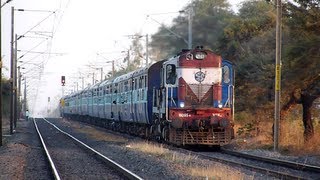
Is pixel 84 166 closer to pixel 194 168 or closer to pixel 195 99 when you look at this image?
pixel 194 168

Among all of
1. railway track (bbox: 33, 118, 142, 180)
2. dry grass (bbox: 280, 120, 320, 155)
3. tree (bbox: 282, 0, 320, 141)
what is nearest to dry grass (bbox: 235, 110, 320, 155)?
dry grass (bbox: 280, 120, 320, 155)

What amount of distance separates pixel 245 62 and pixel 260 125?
418 centimetres

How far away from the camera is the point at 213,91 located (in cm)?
2342

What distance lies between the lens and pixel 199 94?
924 inches

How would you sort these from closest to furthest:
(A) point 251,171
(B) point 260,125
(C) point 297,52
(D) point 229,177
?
(D) point 229,177 → (A) point 251,171 → (C) point 297,52 → (B) point 260,125

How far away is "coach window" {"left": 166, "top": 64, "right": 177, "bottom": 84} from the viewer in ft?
77.4

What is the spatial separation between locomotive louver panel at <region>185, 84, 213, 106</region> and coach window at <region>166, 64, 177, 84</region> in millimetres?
727

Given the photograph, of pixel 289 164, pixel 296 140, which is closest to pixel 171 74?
pixel 296 140

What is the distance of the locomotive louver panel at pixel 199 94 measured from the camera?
23359 millimetres

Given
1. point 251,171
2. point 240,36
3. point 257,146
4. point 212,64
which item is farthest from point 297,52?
point 240,36

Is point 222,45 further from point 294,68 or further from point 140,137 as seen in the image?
point 294,68

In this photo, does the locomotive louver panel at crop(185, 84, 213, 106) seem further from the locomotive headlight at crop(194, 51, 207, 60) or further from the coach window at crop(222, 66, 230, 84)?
the locomotive headlight at crop(194, 51, 207, 60)

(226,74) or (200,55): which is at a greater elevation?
(200,55)

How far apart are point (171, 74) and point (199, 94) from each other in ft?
4.70
